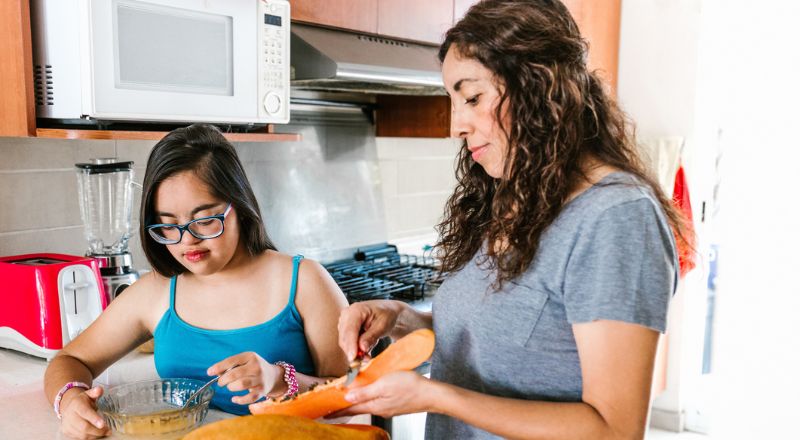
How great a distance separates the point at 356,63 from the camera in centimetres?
200

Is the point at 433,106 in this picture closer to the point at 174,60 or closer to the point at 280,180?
the point at 280,180

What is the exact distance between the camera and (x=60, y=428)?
122cm

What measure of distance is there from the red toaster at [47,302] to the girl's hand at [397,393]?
0.97 m

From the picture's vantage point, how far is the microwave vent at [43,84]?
1.55 m

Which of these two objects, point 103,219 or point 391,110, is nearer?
point 103,219

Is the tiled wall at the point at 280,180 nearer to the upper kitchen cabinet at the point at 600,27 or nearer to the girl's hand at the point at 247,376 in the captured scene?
the upper kitchen cabinet at the point at 600,27

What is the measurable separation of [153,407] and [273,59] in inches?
38.6

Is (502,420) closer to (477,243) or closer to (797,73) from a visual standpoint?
(477,243)

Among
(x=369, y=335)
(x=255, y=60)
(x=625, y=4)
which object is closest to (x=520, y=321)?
(x=369, y=335)

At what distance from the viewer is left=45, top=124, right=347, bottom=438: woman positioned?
4.38ft

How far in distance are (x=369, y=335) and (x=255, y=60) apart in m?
0.92

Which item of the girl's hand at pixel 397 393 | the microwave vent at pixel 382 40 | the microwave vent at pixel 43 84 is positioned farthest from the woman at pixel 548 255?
the microwave vent at pixel 382 40

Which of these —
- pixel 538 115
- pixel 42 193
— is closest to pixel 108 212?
pixel 42 193

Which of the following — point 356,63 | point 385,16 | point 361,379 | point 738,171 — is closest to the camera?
point 361,379
